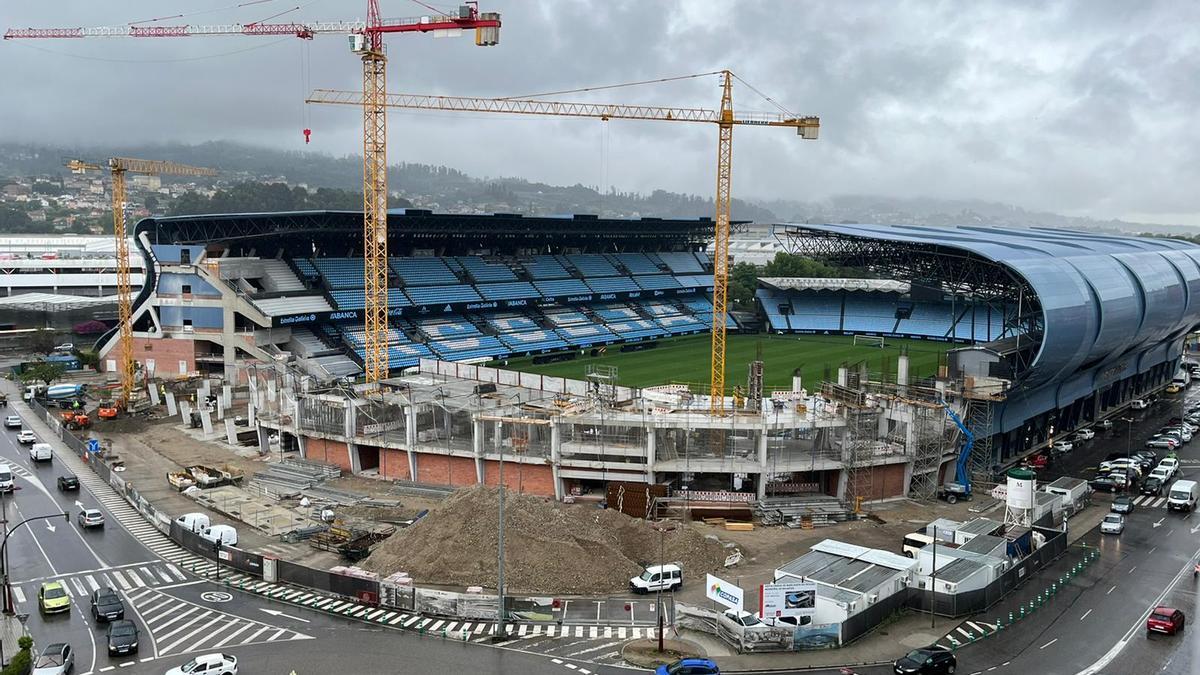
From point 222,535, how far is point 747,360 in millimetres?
59950

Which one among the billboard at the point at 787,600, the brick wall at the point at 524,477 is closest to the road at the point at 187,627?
the billboard at the point at 787,600

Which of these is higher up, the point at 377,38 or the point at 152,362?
the point at 377,38

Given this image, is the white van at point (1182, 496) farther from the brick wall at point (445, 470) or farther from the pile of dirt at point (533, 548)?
the brick wall at point (445, 470)

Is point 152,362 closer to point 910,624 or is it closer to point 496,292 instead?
point 496,292

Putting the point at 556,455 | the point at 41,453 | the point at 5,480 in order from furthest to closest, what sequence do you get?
the point at 41,453 → the point at 5,480 → the point at 556,455

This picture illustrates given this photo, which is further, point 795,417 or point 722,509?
point 795,417

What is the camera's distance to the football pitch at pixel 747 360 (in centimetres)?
7731

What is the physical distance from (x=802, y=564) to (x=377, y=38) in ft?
163

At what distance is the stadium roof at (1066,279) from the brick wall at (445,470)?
1170 inches

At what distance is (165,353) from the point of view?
76.6 metres

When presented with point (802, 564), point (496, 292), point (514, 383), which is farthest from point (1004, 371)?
point (496, 292)

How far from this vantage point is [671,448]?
43.9 meters

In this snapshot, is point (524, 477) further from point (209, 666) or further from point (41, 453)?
point (41, 453)

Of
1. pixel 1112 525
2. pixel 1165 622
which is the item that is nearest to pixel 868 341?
pixel 1112 525
